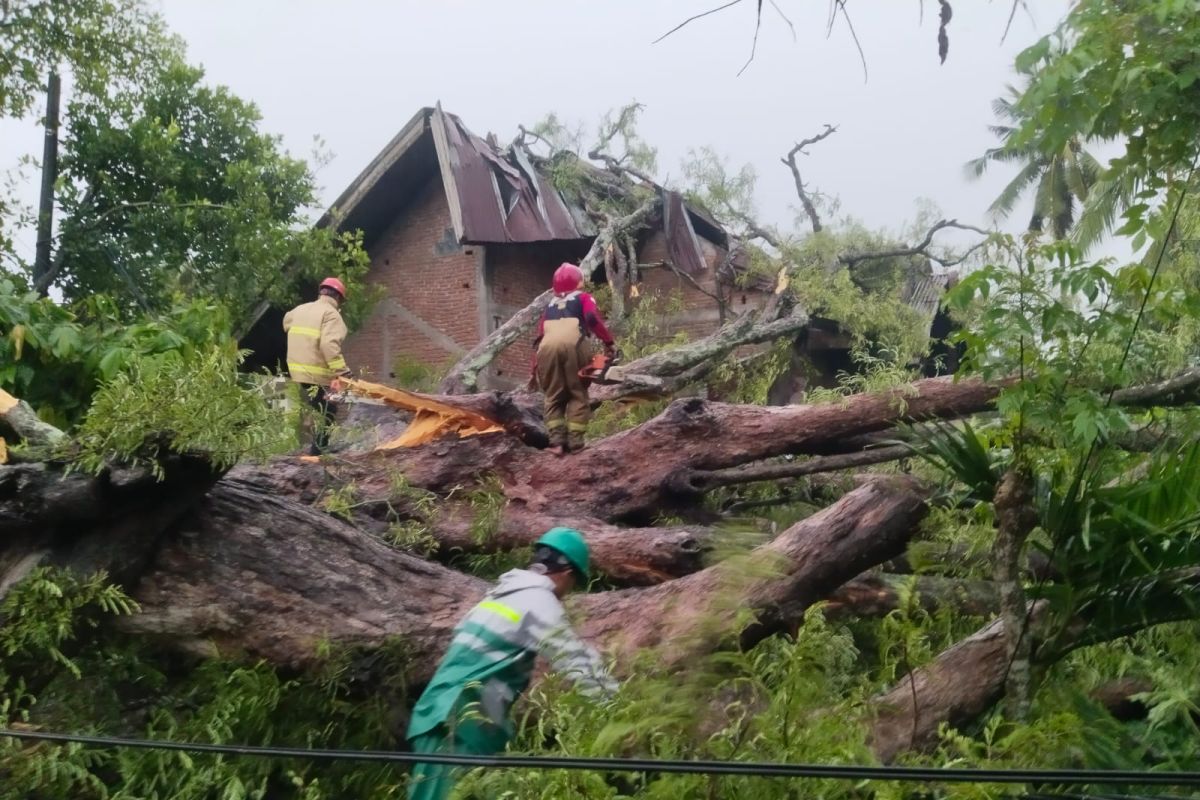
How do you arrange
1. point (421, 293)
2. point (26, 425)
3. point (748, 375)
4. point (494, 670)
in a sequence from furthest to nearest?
point (421, 293), point (748, 375), point (26, 425), point (494, 670)

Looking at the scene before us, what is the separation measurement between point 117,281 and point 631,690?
1365 cm

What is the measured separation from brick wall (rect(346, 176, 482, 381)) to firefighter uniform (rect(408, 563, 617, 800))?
11.5 meters

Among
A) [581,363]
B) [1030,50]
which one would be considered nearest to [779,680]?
[1030,50]

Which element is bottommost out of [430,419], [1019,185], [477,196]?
[430,419]

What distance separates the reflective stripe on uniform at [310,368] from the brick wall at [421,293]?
5.83 metres

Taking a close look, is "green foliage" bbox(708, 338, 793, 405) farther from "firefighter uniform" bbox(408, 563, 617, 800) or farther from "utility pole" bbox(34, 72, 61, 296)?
"utility pole" bbox(34, 72, 61, 296)

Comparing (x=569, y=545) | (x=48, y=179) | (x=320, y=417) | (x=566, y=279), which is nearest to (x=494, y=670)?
(x=569, y=545)

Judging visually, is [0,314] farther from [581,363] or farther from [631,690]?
[631,690]

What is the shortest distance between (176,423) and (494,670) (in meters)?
1.95

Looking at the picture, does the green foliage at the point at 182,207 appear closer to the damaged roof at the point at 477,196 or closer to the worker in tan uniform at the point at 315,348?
the damaged roof at the point at 477,196

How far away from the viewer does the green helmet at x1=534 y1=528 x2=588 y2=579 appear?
14.2 ft

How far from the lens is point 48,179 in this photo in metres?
15.0

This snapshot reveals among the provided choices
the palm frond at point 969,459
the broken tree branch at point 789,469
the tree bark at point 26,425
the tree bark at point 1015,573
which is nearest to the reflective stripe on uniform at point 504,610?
the palm frond at point 969,459

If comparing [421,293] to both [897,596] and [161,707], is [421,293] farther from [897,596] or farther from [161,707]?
[161,707]
